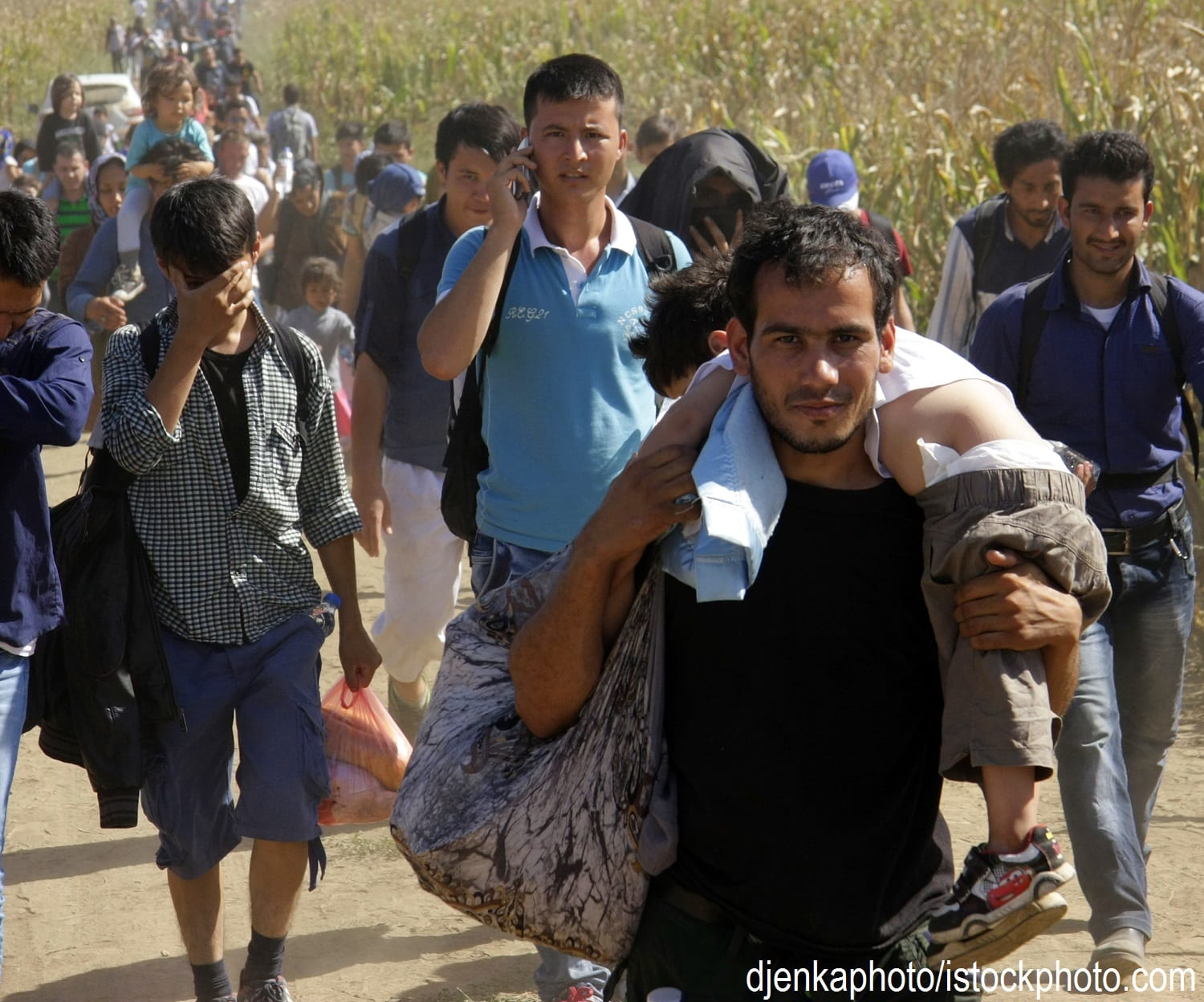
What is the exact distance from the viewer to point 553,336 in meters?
4.03

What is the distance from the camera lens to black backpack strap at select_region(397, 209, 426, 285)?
17.7ft

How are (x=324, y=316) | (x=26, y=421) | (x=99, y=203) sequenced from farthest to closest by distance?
(x=324, y=316) < (x=99, y=203) < (x=26, y=421)

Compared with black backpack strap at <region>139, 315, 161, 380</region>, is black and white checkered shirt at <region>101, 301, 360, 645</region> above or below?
below

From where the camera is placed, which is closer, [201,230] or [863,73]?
[201,230]

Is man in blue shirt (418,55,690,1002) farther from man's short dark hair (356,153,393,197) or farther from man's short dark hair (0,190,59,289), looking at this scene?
man's short dark hair (356,153,393,197)

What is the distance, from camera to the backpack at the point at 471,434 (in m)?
4.24

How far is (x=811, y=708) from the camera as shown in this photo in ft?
7.81

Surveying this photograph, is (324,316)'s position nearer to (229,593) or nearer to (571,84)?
(571,84)

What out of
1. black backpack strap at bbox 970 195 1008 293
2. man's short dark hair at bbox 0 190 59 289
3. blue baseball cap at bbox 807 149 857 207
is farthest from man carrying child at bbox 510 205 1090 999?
→ blue baseball cap at bbox 807 149 857 207

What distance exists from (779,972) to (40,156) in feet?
52.5

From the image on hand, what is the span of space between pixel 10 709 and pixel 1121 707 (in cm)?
307

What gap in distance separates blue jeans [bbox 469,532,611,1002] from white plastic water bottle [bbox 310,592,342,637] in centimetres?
38

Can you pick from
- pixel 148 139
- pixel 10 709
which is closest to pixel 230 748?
pixel 10 709

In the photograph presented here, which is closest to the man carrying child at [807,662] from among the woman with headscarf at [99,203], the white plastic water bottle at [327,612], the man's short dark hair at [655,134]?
the white plastic water bottle at [327,612]
